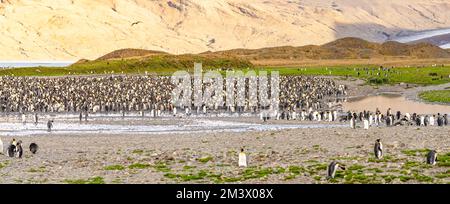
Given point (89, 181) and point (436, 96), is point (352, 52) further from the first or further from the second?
point (89, 181)

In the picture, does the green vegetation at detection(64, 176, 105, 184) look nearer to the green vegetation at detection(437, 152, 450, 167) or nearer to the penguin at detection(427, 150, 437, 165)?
the penguin at detection(427, 150, 437, 165)

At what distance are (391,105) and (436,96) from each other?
7.00 meters

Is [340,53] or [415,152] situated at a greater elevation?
[340,53]

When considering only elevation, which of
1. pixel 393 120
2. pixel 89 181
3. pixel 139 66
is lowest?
pixel 89 181

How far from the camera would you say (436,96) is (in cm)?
6738

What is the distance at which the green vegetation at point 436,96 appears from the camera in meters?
63.8

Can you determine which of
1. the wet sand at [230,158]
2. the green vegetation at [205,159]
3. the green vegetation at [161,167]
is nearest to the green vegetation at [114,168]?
the wet sand at [230,158]

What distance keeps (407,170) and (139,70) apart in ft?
344

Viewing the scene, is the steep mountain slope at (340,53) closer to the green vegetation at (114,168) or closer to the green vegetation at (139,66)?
the green vegetation at (139,66)

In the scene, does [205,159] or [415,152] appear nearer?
[415,152]

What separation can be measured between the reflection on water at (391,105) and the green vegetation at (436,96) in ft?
5.23

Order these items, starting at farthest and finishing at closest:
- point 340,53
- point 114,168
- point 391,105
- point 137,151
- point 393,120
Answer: point 340,53
point 391,105
point 393,120
point 137,151
point 114,168

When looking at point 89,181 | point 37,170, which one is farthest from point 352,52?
point 89,181

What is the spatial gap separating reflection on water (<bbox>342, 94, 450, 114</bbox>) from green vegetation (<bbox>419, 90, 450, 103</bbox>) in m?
1.59
